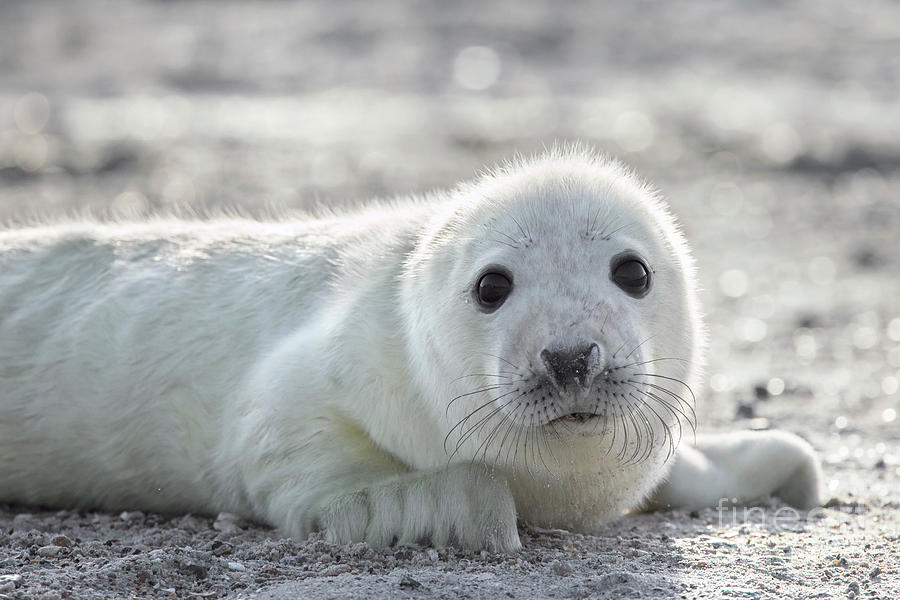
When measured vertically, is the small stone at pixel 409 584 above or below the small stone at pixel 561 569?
below

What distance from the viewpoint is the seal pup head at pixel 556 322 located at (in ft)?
10.1

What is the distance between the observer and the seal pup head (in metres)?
3.08

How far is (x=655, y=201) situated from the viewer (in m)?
3.81

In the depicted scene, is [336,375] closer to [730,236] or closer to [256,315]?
[256,315]

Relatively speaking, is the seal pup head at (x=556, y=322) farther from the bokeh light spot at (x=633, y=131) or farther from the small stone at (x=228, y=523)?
the bokeh light spot at (x=633, y=131)

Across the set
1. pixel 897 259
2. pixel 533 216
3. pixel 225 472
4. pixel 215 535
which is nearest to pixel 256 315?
pixel 225 472

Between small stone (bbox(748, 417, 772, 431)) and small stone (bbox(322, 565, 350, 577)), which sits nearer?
small stone (bbox(322, 565, 350, 577))

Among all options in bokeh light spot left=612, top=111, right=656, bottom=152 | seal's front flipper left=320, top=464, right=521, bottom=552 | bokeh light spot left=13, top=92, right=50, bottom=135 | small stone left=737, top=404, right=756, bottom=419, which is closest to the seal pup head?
seal's front flipper left=320, top=464, right=521, bottom=552

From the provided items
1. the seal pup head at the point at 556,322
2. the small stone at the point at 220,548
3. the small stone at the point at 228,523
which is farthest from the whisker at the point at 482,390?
the small stone at the point at 228,523

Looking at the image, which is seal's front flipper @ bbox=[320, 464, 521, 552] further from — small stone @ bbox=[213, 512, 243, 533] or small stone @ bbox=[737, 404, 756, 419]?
small stone @ bbox=[737, 404, 756, 419]

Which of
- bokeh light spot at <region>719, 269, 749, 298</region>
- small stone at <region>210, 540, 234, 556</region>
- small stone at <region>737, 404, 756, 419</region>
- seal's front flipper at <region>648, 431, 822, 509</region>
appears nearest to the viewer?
small stone at <region>210, 540, 234, 556</region>

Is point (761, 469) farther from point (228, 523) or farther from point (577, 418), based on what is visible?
point (228, 523)

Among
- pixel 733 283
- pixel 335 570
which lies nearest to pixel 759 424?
pixel 335 570

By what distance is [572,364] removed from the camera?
9.79 ft
